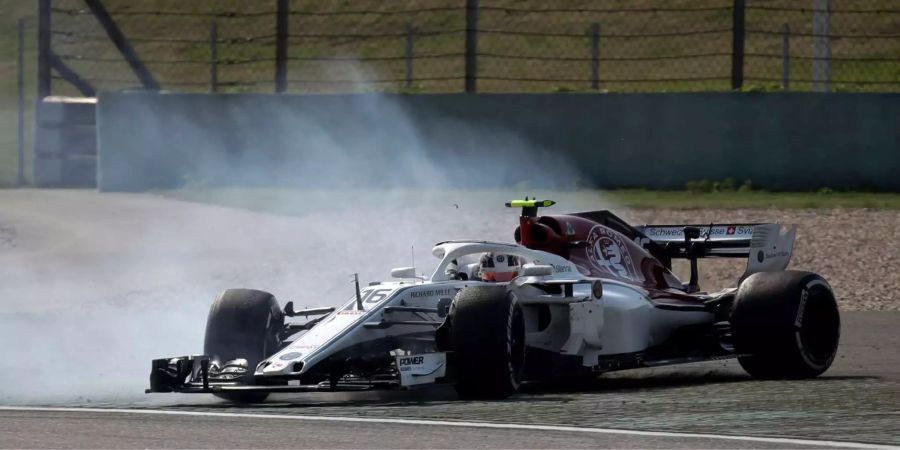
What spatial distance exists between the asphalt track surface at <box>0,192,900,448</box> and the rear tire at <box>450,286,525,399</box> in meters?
0.15

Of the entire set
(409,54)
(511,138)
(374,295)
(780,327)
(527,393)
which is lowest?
(527,393)

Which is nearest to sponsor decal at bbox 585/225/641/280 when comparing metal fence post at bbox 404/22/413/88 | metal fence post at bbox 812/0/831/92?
metal fence post at bbox 812/0/831/92

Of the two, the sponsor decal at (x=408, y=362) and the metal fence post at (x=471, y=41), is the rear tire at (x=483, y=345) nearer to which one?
the sponsor decal at (x=408, y=362)

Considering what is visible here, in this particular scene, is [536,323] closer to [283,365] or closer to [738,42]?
[283,365]

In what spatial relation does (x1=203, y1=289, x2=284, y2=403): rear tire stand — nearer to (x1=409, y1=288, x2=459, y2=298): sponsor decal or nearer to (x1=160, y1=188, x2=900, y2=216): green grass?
(x1=409, y1=288, x2=459, y2=298): sponsor decal

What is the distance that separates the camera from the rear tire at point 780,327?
1052 cm

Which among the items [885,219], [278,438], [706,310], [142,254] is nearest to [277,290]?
[142,254]

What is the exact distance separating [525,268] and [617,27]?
23214 millimetres

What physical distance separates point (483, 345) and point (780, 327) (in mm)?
2570

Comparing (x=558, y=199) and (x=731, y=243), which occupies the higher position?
(x=558, y=199)

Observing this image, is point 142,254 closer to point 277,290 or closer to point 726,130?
point 277,290

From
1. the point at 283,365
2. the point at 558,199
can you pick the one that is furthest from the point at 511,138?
the point at 283,365

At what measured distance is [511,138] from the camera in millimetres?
19328

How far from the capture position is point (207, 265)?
16312 mm
